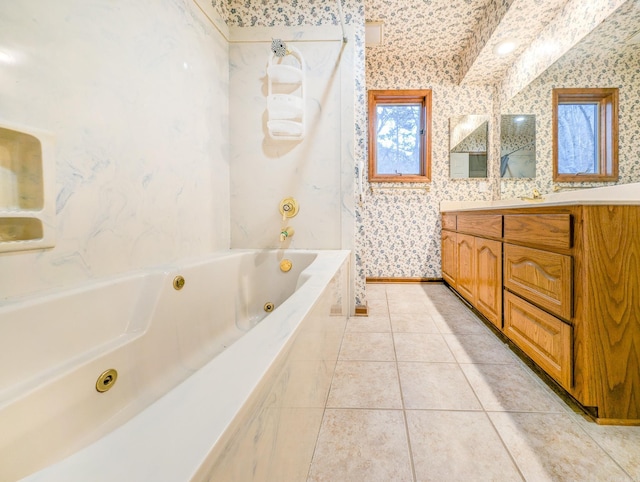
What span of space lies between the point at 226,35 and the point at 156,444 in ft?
7.42

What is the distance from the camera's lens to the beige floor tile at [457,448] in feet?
2.60

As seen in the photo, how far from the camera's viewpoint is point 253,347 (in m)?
0.47

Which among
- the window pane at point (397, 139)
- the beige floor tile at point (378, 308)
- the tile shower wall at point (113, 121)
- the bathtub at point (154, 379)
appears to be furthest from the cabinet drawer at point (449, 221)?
Answer: the tile shower wall at point (113, 121)

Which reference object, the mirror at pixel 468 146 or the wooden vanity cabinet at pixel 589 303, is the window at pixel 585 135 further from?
the mirror at pixel 468 146

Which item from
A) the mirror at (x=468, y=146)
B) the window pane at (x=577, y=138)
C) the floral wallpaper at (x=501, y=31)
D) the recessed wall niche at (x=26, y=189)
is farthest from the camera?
the mirror at (x=468, y=146)

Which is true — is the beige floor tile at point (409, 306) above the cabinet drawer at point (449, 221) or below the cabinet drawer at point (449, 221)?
below

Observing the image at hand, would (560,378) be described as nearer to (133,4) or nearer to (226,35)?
(133,4)

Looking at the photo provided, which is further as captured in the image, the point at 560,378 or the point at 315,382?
the point at 560,378

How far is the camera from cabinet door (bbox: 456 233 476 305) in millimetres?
2066

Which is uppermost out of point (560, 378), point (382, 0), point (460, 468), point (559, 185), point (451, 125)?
point (382, 0)

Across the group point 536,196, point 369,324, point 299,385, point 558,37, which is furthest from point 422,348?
point 558,37

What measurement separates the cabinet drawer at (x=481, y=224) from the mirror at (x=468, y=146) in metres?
0.86

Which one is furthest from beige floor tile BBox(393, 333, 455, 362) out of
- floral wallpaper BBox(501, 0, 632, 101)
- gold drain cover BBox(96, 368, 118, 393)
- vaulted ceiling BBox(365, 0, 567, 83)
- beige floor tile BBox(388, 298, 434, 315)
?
vaulted ceiling BBox(365, 0, 567, 83)

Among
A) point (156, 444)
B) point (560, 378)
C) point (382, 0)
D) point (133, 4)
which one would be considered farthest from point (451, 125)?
point (156, 444)
